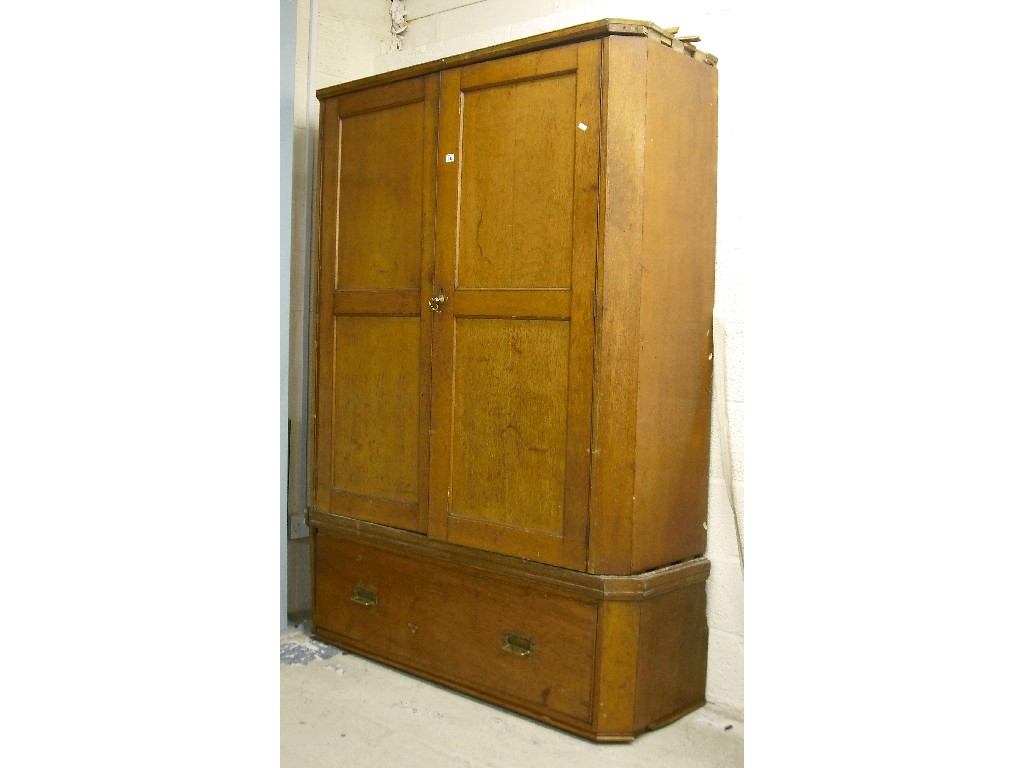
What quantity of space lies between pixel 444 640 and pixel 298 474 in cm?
102

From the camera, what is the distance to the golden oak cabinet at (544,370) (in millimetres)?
2426

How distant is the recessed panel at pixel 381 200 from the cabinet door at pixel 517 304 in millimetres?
141

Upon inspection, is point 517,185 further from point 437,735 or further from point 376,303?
point 437,735

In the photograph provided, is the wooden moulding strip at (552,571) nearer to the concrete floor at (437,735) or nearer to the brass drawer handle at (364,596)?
the brass drawer handle at (364,596)

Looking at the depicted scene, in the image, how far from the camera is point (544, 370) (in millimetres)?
2541

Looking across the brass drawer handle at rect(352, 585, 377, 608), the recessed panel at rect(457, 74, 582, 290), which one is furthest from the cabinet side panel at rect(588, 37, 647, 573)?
the brass drawer handle at rect(352, 585, 377, 608)

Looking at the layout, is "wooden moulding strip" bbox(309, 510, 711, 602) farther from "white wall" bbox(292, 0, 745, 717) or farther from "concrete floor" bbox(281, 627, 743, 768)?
"concrete floor" bbox(281, 627, 743, 768)

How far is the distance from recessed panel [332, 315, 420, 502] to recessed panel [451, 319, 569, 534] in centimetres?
22

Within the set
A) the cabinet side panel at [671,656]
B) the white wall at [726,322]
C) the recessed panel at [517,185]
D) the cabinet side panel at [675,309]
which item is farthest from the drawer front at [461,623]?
the recessed panel at [517,185]

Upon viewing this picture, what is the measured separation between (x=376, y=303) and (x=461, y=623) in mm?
1073

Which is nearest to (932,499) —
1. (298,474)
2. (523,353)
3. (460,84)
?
(523,353)

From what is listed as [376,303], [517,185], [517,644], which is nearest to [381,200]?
[376,303]
